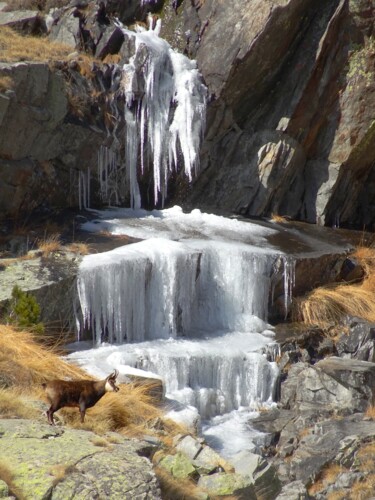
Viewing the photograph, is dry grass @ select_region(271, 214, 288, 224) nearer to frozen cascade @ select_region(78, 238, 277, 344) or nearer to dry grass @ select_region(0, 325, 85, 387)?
frozen cascade @ select_region(78, 238, 277, 344)

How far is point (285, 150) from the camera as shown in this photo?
55.8 feet

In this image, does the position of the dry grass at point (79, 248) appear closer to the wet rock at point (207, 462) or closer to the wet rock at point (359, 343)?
the wet rock at point (359, 343)

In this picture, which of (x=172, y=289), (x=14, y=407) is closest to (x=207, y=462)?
(x=14, y=407)

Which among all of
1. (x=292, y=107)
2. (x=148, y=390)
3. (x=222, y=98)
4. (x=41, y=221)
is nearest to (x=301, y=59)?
(x=292, y=107)

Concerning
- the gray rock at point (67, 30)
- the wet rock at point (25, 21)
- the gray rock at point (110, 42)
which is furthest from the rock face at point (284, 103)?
the wet rock at point (25, 21)

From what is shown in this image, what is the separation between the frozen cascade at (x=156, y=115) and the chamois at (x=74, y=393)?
858 cm

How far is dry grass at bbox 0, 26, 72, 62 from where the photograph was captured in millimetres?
13831

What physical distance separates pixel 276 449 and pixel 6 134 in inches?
279

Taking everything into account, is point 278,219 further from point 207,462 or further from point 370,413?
point 207,462

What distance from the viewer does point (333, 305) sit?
13141 mm

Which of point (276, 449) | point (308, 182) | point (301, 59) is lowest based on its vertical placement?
point (276, 449)

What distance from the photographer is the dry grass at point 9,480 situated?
16.7 feet

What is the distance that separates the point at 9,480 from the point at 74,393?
1730mm

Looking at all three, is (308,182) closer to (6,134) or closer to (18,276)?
Result: (6,134)
